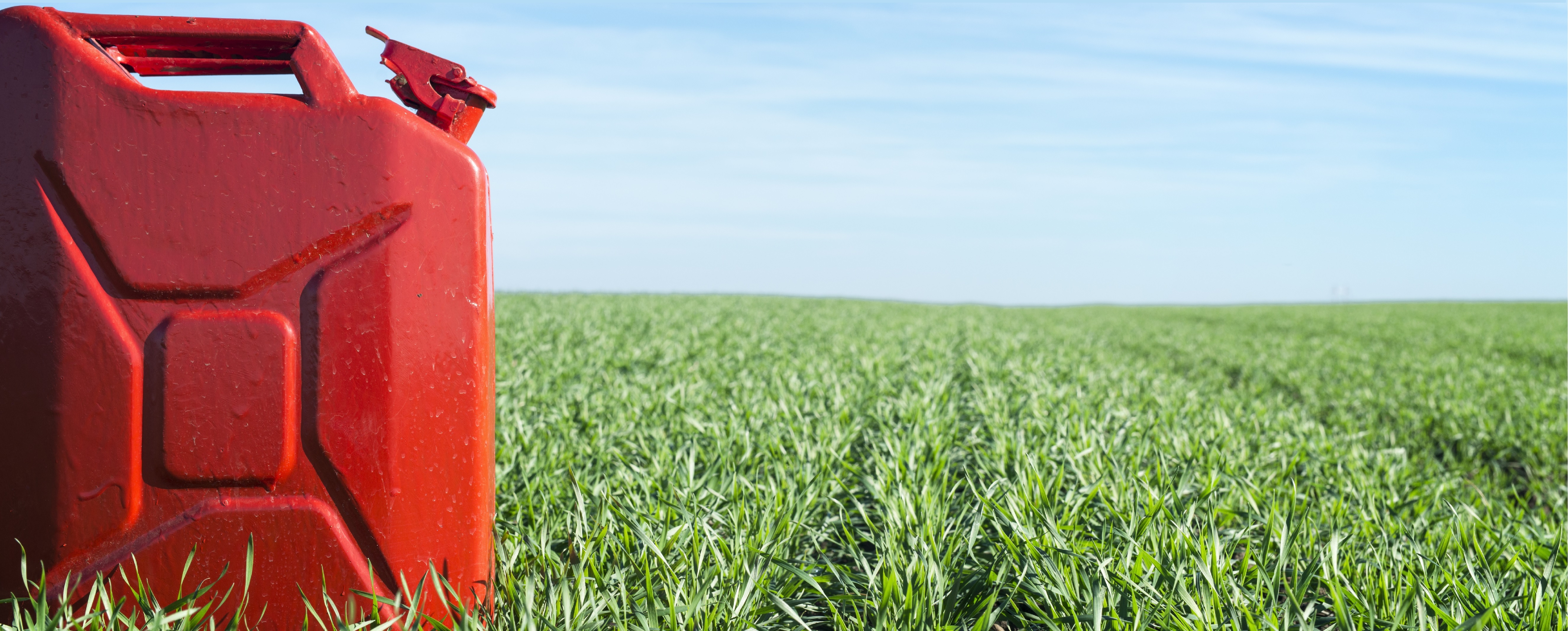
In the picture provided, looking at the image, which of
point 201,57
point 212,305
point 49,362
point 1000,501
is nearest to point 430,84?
point 201,57

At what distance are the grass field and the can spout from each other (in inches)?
45.1

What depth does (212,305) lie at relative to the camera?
1590mm

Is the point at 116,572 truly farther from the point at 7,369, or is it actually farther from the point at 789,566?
the point at 789,566

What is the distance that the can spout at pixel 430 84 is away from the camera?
70.4 inches

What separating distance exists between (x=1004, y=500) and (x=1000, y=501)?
15mm

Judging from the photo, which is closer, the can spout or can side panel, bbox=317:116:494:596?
can side panel, bbox=317:116:494:596

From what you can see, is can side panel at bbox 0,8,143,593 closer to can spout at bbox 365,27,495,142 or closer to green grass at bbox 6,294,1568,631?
green grass at bbox 6,294,1568,631

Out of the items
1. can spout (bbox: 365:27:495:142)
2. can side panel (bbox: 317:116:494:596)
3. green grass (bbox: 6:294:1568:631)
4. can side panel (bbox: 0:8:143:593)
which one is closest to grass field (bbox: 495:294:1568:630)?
green grass (bbox: 6:294:1568:631)

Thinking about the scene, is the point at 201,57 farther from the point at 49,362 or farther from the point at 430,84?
the point at 49,362

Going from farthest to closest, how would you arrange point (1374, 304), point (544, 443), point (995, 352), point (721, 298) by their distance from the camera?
point (1374, 304)
point (721, 298)
point (995, 352)
point (544, 443)

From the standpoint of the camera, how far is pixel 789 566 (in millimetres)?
2004

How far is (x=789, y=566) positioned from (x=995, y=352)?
7033 mm

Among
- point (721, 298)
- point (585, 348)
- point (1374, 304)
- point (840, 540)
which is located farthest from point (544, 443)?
point (1374, 304)

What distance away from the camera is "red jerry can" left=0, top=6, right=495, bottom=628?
1.57 metres
